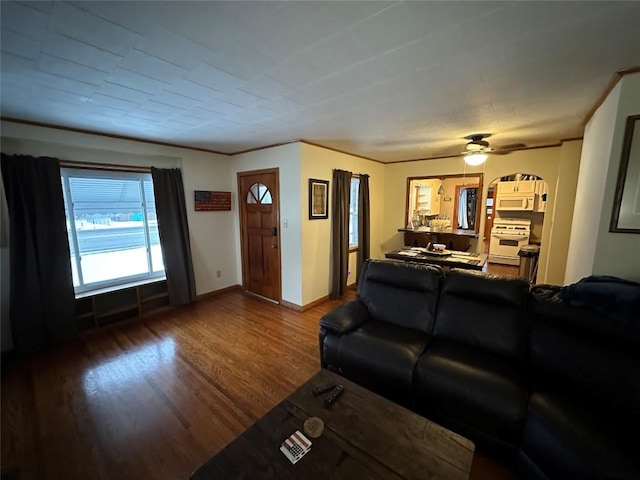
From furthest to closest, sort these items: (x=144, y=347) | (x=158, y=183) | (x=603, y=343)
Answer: (x=158, y=183) < (x=144, y=347) < (x=603, y=343)

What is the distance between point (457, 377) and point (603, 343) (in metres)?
0.83

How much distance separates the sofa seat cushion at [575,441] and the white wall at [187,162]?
13.5 ft

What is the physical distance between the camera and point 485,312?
1950 mm

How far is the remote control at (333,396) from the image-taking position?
1380 mm

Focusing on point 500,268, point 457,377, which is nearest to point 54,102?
point 457,377

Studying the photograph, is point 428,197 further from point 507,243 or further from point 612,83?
point 612,83

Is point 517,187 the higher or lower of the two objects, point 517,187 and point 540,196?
the higher

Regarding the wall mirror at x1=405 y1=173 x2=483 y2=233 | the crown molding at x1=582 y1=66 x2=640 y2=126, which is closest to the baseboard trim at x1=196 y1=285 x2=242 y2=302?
the wall mirror at x1=405 y1=173 x2=483 y2=233

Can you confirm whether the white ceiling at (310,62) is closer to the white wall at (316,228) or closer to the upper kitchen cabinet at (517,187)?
the white wall at (316,228)

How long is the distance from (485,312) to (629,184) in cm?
119

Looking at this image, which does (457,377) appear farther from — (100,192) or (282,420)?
(100,192)

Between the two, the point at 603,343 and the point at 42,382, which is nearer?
the point at 603,343

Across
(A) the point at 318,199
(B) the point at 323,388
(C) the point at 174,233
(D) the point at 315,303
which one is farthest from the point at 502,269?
(C) the point at 174,233

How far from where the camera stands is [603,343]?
1477mm
